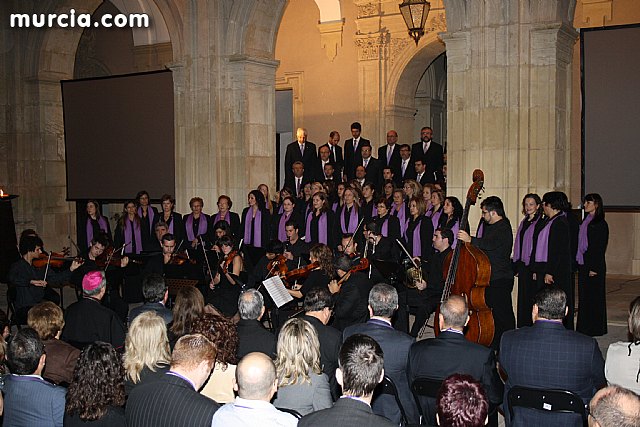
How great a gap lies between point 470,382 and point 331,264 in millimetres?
4777

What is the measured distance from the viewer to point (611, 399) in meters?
2.74

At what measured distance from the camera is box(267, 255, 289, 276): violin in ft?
27.2

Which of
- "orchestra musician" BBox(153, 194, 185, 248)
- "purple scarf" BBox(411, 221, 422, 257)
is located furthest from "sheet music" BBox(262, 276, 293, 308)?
"orchestra musician" BBox(153, 194, 185, 248)

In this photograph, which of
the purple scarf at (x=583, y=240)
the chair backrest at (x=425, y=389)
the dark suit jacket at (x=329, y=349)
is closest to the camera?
the chair backrest at (x=425, y=389)

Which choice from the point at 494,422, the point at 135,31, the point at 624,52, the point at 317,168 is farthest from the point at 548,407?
the point at 135,31

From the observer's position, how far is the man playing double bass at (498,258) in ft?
25.2

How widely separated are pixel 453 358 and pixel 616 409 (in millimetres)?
1693

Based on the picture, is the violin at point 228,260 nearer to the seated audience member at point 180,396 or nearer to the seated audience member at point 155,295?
the seated audience member at point 155,295

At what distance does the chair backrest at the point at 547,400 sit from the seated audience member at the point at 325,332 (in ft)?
3.71

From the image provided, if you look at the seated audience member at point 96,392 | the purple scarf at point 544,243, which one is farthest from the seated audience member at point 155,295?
the purple scarf at point 544,243

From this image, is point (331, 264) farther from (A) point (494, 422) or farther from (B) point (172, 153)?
(B) point (172, 153)

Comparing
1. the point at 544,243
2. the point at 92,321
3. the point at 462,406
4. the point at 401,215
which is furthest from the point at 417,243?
the point at 462,406

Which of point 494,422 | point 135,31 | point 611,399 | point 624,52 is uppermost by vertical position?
point 135,31

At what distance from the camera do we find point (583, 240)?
8711 millimetres
